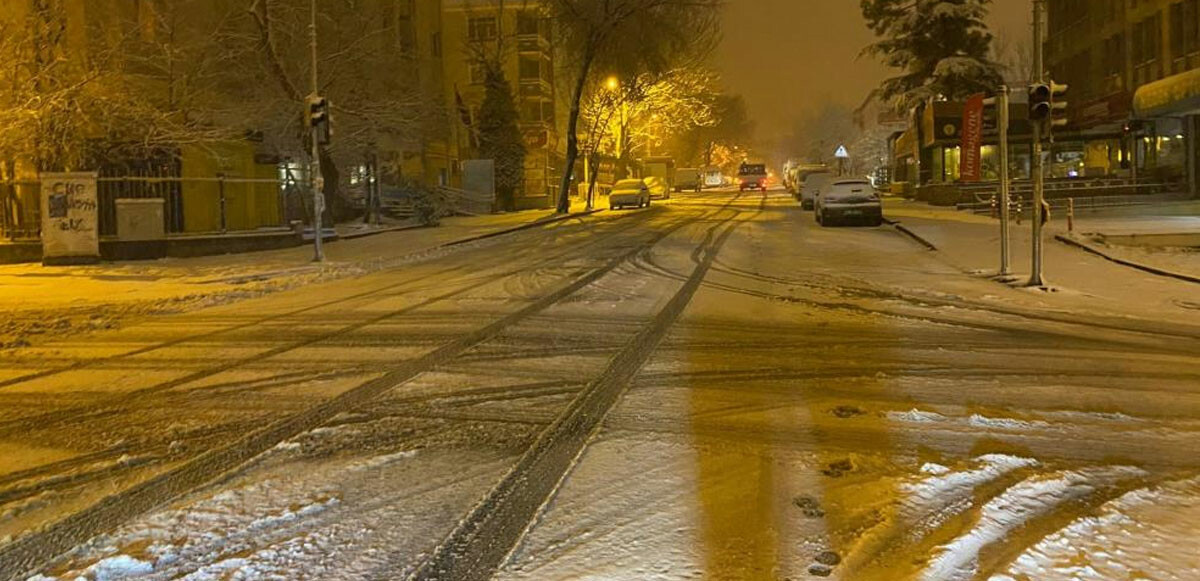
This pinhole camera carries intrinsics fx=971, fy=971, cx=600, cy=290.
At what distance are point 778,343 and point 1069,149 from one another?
4057 cm

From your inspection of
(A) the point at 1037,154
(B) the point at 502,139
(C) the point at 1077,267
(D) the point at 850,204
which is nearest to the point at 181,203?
(D) the point at 850,204

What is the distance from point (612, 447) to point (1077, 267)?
14.2 meters

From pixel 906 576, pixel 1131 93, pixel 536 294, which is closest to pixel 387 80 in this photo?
pixel 536 294

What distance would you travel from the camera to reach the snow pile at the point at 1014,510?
4211mm

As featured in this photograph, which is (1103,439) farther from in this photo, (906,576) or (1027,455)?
(906,576)

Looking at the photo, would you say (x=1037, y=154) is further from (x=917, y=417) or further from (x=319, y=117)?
(x=319, y=117)

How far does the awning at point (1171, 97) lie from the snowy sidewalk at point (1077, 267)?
4534 millimetres

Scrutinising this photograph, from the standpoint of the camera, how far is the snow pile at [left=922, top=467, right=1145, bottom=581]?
4211 mm

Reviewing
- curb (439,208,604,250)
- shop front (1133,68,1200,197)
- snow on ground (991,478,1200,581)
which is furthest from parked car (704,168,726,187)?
snow on ground (991,478,1200,581)

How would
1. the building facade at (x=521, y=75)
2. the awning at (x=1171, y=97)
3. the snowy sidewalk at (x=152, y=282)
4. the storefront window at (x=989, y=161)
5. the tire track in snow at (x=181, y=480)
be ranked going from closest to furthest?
the tire track in snow at (x=181, y=480), the snowy sidewalk at (x=152, y=282), the awning at (x=1171, y=97), the storefront window at (x=989, y=161), the building facade at (x=521, y=75)

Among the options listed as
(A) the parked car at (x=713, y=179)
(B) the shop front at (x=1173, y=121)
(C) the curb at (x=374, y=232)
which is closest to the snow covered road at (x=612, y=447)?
(C) the curb at (x=374, y=232)

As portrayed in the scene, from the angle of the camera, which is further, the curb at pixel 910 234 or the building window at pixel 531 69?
the building window at pixel 531 69

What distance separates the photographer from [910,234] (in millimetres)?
25594

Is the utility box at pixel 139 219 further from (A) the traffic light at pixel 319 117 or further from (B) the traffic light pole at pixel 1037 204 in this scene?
(B) the traffic light pole at pixel 1037 204
